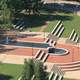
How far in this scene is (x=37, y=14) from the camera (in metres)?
69.0

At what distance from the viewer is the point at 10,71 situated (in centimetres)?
4881

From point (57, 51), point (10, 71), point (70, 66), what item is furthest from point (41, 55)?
point (10, 71)

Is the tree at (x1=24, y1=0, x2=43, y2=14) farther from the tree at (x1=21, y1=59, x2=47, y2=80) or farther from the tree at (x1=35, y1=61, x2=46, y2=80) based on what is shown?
the tree at (x1=35, y1=61, x2=46, y2=80)

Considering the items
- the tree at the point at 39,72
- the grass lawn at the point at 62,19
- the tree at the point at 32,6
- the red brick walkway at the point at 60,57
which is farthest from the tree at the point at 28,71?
the tree at the point at 32,6

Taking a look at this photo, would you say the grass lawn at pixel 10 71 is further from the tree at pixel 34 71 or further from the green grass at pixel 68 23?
the green grass at pixel 68 23

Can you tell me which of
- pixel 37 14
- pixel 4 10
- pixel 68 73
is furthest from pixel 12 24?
pixel 68 73

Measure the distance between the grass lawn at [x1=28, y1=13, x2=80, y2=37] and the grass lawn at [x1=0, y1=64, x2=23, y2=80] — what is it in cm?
1307

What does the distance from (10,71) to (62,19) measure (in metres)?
20.8

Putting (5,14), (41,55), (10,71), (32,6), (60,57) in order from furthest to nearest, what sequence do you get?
(32,6) → (5,14) → (60,57) → (41,55) → (10,71)

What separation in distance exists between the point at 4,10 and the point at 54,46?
10253 mm

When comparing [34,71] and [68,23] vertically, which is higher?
[34,71]

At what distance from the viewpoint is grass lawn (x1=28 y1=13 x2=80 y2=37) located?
63250 mm

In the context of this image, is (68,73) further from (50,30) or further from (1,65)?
(50,30)

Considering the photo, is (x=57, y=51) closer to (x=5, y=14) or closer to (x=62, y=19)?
(x=5, y=14)
